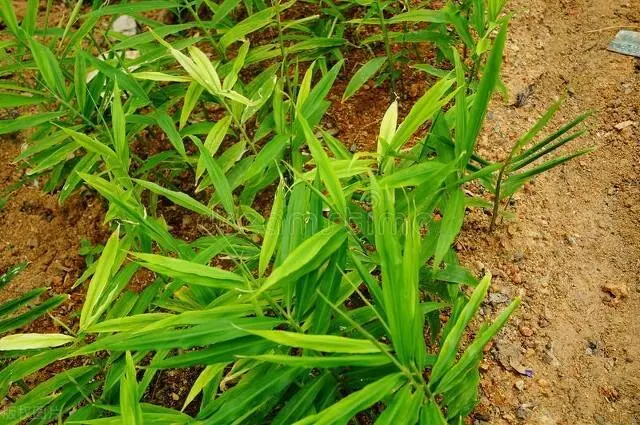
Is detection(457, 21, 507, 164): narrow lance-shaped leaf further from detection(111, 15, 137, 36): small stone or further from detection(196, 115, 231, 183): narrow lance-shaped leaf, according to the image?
detection(111, 15, 137, 36): small stone

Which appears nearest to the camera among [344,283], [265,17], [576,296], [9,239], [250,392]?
[250,392]

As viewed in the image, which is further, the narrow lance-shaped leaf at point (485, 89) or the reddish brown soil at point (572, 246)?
the reddish brown soil at point (572, 246)

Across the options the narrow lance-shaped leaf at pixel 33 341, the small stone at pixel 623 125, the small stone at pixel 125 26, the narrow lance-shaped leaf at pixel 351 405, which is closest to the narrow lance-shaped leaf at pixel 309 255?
the narrow lance-shaped leaf at pixel 351 405

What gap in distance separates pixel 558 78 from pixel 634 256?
54 cm

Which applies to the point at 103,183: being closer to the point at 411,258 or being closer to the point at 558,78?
the point at 411,258

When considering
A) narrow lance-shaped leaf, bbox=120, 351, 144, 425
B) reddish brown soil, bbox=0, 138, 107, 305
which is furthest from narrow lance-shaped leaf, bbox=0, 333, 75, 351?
reddish brown soil, bbox=0, 138, 107, 305

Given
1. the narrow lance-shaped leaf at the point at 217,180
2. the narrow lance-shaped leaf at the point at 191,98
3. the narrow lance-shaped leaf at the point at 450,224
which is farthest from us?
the narrow lance-shaped leaf at the point at 191,98

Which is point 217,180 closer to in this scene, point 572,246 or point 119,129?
point 119,129

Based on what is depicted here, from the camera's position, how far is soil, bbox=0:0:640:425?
4.10 ft

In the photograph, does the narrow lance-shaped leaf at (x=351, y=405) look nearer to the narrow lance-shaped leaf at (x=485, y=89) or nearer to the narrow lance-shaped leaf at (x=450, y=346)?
the narrow lance-shaped leaf at (x=450, y=346)

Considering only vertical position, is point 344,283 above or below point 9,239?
above

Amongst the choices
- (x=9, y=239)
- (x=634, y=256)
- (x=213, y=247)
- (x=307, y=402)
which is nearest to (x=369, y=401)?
(x=307, y=402)

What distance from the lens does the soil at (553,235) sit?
4.10 feet

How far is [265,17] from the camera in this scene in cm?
155
